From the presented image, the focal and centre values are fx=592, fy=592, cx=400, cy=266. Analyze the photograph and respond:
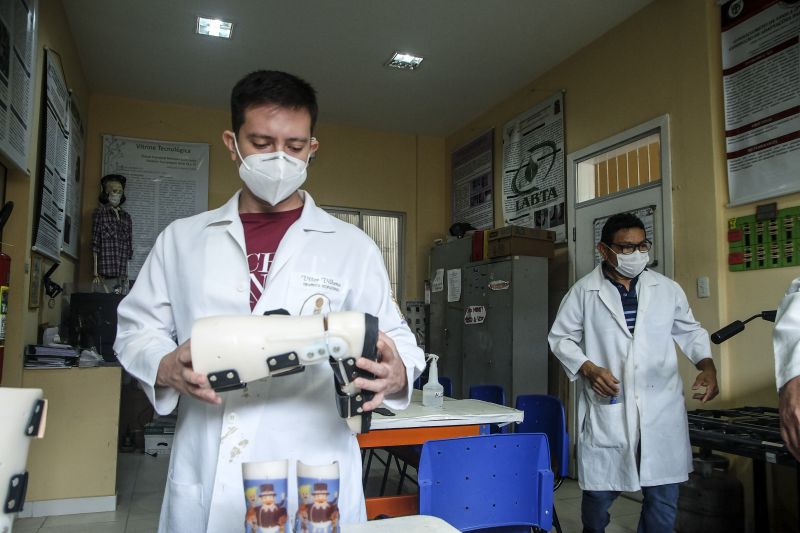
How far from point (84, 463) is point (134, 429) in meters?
2.10

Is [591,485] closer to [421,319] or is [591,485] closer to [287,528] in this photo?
[287,528]

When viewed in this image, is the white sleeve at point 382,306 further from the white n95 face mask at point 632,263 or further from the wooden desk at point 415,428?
A: the white n95 face mask at point 632,263

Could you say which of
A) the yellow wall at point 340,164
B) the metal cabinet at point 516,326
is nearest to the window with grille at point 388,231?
the yellow wall at point 340,164

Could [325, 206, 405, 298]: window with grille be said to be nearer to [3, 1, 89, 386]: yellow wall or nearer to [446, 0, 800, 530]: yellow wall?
[446, 0, 800, 530]: yellow wall

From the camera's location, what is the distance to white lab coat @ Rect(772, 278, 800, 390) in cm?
137

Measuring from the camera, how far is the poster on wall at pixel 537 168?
16.1 ft

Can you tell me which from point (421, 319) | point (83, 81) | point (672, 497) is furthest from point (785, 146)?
point (83, 81)

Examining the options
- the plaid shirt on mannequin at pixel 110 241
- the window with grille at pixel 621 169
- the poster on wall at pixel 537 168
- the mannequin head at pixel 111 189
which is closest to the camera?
the window with grille at pixel 621 169

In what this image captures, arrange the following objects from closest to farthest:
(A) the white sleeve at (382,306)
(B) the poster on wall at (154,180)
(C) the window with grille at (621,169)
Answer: (A) the white sleeve at (382,306), (C) the window with grille at (621,169), (B) the poster on wall at (154,180)

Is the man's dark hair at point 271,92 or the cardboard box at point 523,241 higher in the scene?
the cardboard box at point 523,241

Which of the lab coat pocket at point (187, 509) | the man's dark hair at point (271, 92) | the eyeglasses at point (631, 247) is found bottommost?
the lab coat pocket at point (187, 509)

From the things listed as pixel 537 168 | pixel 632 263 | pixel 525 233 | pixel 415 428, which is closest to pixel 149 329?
pixel 415 428

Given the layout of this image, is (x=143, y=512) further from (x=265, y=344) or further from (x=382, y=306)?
(x=265, y=344)

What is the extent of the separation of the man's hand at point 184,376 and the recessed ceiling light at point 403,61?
4.36 m
